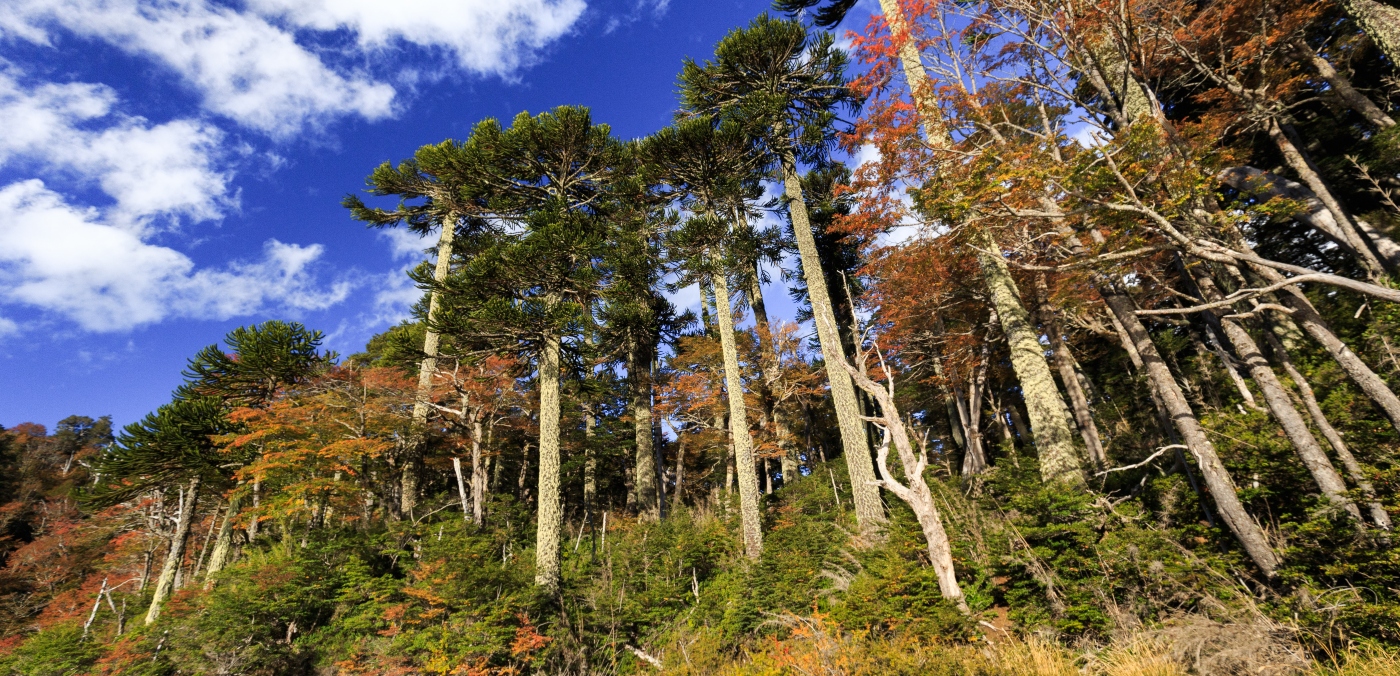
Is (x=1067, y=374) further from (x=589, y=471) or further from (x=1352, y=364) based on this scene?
(x=589, y=471)

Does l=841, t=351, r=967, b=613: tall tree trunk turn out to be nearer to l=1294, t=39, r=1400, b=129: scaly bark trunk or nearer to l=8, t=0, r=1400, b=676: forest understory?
l=8, t=0, r=1400, b=676: forest understory

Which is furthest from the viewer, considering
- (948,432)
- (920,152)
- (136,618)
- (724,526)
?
(948,432)

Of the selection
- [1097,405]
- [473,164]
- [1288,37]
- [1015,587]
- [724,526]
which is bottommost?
[1015,587]

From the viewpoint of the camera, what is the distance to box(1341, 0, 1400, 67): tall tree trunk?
596 cm

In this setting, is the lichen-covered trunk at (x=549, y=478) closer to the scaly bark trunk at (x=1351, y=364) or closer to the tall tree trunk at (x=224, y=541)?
the tall tree trunk at (x=224, y=541)

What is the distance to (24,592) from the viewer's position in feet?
73.7

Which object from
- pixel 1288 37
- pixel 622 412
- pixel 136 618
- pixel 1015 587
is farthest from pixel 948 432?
pixel 136 618

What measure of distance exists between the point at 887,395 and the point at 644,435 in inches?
A: 440

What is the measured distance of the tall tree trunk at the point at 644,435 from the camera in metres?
15.9

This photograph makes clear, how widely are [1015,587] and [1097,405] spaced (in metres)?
Result: 14.3

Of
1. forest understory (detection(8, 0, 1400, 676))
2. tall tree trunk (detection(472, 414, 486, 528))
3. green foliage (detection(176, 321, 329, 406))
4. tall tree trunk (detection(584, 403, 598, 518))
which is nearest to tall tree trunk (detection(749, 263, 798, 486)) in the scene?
forest understory (detection(8, 0, 1400, 676))

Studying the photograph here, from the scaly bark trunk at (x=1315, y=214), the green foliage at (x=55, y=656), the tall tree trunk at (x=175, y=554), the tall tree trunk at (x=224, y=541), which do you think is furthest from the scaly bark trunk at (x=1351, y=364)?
the tall tree trunk at (x=175, y=554)

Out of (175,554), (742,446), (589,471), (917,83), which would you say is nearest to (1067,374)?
(917,83)

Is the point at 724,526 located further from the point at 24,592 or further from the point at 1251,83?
the point at 24,592
